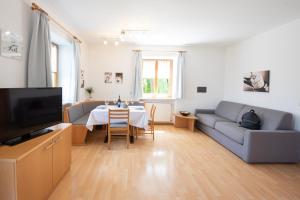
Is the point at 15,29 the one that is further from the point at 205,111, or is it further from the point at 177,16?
the point at 205,111

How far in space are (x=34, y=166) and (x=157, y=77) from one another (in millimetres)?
5077

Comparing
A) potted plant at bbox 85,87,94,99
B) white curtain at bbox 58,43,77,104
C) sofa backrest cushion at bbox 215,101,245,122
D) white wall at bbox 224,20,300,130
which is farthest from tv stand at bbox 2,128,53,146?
sofa backrest cushion at bbox 215,101,245,122

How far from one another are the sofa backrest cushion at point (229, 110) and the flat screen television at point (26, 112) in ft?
13.7

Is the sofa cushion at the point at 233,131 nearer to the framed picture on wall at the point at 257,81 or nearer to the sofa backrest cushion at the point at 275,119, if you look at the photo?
the sofa backrest cushion at the point at 275,119

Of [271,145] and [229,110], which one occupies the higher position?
[229,110]

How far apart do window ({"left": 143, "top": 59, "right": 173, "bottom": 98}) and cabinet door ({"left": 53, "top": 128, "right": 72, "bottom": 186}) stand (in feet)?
12.8

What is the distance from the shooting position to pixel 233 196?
241 centimetres

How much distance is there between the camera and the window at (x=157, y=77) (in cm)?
653

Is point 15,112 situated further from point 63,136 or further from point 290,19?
point 290,19

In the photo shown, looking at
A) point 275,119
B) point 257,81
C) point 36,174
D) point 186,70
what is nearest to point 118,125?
point 36,174

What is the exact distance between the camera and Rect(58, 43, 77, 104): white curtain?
181 inches

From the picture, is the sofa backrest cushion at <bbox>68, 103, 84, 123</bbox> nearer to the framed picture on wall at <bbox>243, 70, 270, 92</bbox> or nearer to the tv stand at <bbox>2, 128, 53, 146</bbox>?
the tv stand at <bbox>2, 128, 53, 146</bbox>

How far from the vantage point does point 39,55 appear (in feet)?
9.31

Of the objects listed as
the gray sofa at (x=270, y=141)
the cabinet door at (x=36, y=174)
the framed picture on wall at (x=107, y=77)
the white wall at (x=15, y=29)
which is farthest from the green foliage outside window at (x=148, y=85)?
the cabinet door at (x=36, y=174)
